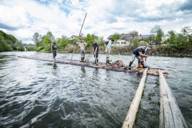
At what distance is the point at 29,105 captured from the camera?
643 centimetres

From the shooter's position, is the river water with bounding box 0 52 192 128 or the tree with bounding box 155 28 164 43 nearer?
the river water with bounding box 0 52 192 128

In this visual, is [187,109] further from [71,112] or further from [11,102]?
[11,102]

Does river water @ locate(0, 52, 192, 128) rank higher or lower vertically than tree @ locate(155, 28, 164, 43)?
lower

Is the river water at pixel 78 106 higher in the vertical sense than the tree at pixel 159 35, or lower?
lower

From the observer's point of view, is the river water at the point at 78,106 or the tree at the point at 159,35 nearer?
the river water at the point at 78,106

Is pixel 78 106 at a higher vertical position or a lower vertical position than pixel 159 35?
lower

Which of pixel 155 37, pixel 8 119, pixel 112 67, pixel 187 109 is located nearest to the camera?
pixel 8 119

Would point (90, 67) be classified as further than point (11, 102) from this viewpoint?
Yes

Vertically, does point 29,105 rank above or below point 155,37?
below

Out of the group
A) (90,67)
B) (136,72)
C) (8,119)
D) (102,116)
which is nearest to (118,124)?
(102,116)

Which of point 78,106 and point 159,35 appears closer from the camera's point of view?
point 78,106

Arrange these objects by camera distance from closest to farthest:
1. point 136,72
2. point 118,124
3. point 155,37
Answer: point 118,124, point 136,72, point 155,37

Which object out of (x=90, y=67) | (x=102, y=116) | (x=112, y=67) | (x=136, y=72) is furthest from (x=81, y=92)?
(x=90, y=67)

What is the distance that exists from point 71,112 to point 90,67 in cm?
1139
